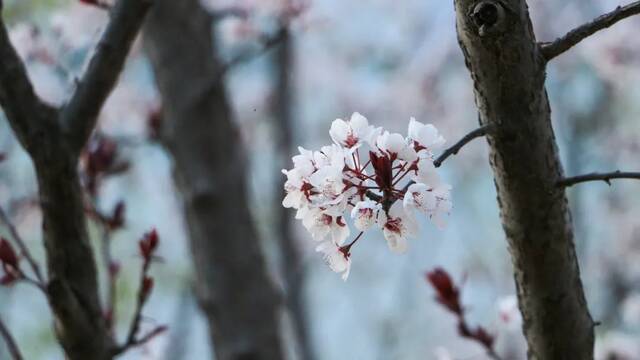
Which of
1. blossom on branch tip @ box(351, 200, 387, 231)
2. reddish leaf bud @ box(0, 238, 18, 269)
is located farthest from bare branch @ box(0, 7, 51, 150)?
→ blossom on branch tip @ box(351, 200, 387, 231)

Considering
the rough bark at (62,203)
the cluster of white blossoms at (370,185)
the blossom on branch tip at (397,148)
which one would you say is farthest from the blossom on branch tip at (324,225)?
the rough bark at (62,203)

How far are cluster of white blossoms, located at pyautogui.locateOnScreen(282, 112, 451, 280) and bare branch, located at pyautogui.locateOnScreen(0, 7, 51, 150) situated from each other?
0.53 meters

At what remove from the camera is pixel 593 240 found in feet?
20.9

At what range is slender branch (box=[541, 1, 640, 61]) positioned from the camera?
0.93 meters

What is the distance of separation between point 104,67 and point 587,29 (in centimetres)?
81

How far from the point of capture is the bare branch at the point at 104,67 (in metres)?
1.38

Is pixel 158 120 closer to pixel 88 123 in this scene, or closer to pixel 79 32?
pixel 79 32

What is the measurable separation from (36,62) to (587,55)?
11.0 feet

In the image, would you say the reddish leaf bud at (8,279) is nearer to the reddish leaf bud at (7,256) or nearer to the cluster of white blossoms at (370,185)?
the reddish leaf bud at (7,256)

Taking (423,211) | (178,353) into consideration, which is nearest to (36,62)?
(423,211)

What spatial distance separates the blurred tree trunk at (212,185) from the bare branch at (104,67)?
86 cm

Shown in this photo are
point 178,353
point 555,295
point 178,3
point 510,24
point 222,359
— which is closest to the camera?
point 510,24

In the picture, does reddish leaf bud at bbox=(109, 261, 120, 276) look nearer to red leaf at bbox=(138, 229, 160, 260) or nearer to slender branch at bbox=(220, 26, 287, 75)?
red leaf at bbox=(138, 229, 160, 260)

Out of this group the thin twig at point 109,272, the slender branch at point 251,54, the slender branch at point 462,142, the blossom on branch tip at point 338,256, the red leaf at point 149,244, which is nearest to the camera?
the slender branch at point 462,142
